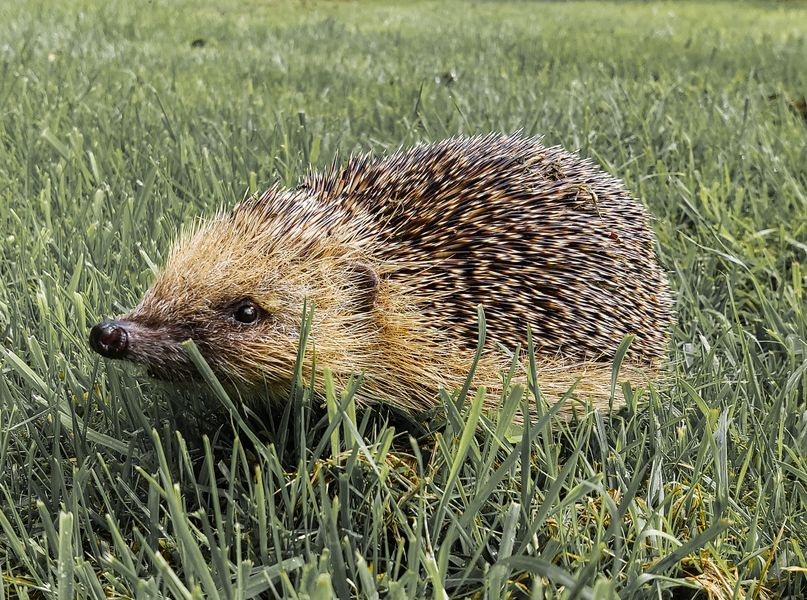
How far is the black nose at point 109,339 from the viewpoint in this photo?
2.27 m

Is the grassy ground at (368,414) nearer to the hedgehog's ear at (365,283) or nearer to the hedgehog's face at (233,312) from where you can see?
the hedgehog's face at (233,312)

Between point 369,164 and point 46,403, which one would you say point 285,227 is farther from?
point 46,403

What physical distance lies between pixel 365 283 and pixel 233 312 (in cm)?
40

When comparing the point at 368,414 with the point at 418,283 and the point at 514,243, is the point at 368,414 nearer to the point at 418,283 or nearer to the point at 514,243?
the point at 418,283

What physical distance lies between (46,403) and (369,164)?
4.35 feet

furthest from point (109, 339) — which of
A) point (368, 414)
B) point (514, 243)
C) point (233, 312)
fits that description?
point (514, 243)

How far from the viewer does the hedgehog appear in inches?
95.3

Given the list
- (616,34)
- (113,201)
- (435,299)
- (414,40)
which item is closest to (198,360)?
(435,299)

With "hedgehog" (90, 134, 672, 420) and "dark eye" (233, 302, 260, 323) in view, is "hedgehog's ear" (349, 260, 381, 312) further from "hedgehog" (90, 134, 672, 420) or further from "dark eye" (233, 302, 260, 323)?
"dark eye" (233, 302, 260, 323)

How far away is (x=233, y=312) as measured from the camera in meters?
2.45

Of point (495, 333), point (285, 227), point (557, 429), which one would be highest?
point (285, 227)

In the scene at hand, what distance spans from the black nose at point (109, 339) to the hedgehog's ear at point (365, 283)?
667 mm

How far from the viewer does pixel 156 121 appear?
5207 mm

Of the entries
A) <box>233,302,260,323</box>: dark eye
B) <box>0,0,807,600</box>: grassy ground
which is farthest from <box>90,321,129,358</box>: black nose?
<box>233,302,260,323</box>: dark eye
